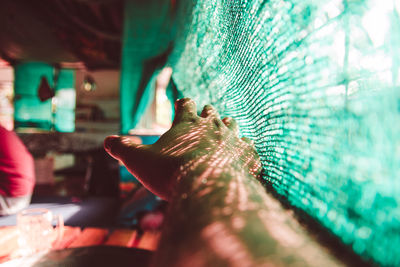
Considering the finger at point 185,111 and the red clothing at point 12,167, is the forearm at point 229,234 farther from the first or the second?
the red clothing at point 12,167

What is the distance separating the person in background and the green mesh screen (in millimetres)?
1849

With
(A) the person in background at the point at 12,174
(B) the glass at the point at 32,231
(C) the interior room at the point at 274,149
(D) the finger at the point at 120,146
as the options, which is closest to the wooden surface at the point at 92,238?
(C) the interior room at the point at 274,149

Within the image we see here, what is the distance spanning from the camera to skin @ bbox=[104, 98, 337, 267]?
0.23 meters

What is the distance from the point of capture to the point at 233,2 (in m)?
0.65

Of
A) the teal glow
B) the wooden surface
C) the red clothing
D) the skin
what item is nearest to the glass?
the wooden surface

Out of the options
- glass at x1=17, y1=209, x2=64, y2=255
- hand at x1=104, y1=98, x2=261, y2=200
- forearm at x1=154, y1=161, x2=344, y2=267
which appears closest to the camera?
forearm at x1=154, y1=161, x2=344, y2=267

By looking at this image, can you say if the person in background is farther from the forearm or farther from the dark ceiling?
the dark ceiling

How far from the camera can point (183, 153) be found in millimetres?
465

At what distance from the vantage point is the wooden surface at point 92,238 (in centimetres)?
142

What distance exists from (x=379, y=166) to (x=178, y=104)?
54 cm

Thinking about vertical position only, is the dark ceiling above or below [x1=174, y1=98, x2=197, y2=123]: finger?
above

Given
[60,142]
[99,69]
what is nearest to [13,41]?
[99,69]

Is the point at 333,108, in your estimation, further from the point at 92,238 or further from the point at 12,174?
the point at 12,174

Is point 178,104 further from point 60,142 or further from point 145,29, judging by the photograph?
point 60,142
